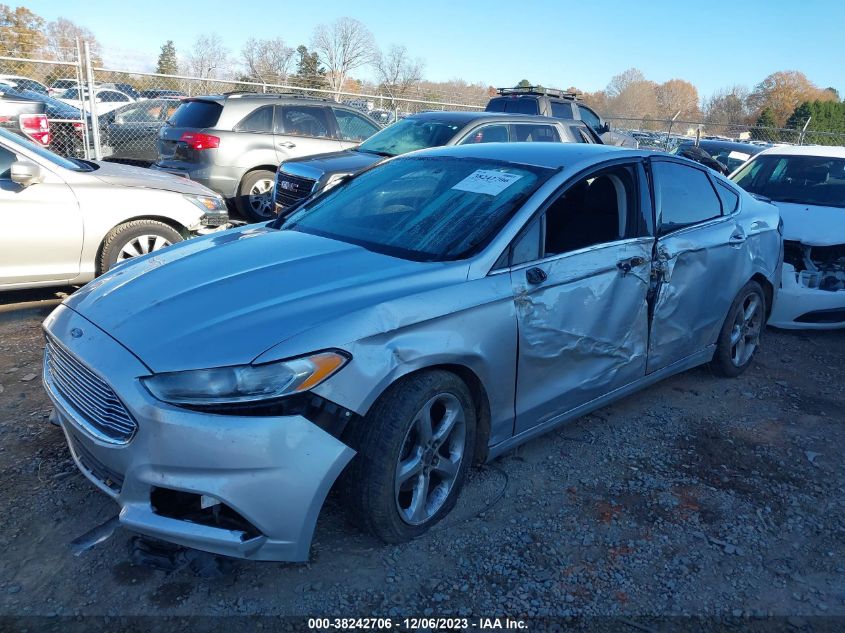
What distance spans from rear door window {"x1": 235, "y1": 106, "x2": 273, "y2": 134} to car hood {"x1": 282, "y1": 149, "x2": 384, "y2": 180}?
1.67 meters

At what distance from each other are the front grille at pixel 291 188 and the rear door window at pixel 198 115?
6.20ft

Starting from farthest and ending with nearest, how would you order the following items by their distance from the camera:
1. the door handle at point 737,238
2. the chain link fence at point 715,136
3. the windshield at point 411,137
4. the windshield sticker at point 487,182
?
the chain link fence at point 715,136 → the windshield at point 411,137 → the door handle at point 737,238 → the windshield sticker at point 487,182

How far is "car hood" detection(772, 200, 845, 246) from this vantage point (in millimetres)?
5840

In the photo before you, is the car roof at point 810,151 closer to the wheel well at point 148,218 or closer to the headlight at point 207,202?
the headlight at point 207,202

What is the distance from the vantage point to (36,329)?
509cm

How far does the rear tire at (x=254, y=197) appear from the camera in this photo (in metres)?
9.12

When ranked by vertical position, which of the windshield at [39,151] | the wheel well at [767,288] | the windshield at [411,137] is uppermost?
the windshield at [411,137]

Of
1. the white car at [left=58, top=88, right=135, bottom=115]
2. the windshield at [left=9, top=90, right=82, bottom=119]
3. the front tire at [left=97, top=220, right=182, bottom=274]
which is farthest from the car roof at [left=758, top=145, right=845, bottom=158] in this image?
the windshield at [left=9, top=90, right=82, bottom=119]

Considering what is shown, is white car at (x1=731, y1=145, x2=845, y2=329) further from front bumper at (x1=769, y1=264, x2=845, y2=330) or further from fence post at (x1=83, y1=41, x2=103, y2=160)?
fence post at (x1=83, y1=41, x2=103, y2=160)

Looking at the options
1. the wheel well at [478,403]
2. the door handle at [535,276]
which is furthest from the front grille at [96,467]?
the door handle at [535,276]

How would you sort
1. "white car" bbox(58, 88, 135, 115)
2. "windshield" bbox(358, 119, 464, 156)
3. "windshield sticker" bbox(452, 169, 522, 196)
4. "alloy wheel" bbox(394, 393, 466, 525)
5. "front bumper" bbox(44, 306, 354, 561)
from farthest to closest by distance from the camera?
"white car" bbox(58, 88, 135, 115), "windshield" bbox(358, 119, 464, 156), "windshield sticker" bbox(452, 169, 522, 196), "alloy wheel" bbox(394, 393, 466, 525), "front bumper" bbox(44, 306, 354, 561)

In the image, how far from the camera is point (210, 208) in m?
6.24

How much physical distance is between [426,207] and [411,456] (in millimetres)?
1363

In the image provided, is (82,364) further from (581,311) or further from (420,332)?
(581,311)
